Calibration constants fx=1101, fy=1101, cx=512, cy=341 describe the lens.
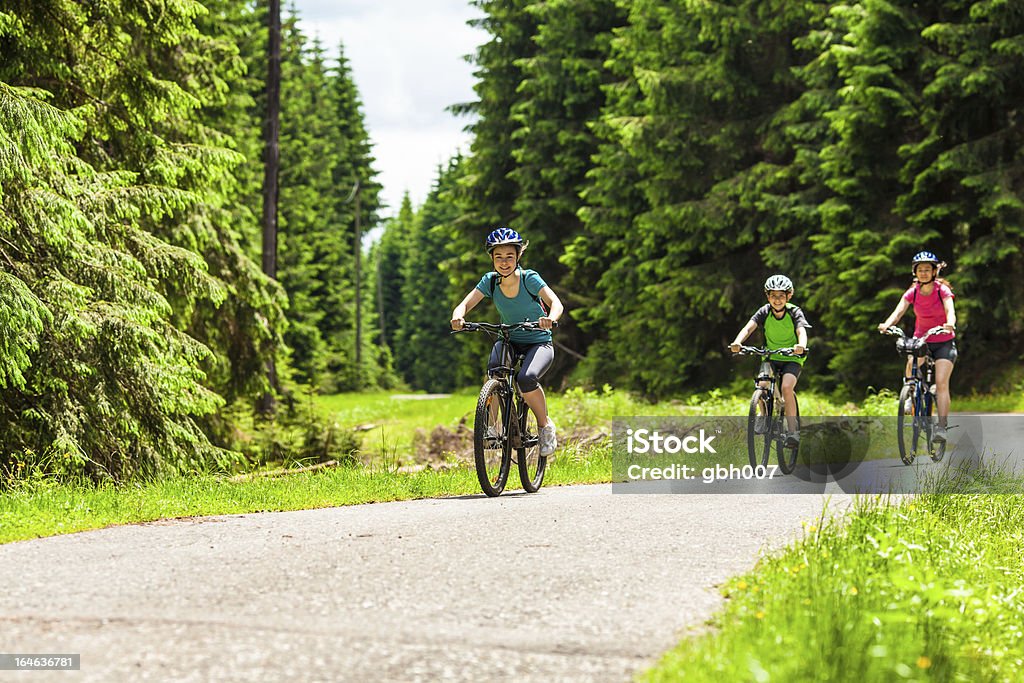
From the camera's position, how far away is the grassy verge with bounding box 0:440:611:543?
25.9ft

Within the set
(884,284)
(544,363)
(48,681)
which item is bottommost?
(48,681)

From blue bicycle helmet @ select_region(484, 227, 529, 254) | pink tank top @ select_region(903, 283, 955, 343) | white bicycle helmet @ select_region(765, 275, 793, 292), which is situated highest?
blue bicycle helmet @ select_region(484, 227, 529, 254)

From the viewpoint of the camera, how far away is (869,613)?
523 centimetres

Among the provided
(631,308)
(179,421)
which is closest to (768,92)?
(631,308)

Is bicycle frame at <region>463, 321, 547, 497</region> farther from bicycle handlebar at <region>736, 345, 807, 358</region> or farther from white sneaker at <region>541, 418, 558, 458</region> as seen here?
bicycle handlebar at <region>736, 345, 807, 358</region>

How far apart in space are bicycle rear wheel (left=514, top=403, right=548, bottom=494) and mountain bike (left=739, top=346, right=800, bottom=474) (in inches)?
104

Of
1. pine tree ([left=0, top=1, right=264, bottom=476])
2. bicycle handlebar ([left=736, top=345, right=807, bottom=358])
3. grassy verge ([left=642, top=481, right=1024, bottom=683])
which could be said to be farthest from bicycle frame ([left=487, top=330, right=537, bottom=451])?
pine tree ([left=0, top=1, right=264, bottom=476])

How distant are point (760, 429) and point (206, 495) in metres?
5.72

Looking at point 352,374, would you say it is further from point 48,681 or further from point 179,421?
point 48,681

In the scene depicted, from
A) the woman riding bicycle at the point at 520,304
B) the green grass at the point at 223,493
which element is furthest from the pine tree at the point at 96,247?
the woman riding bicycle at the point at 520,304

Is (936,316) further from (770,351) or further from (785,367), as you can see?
(770,351)

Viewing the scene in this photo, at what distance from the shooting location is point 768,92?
2681cm

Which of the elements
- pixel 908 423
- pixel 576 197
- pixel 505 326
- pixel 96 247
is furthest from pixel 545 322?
pixel 576 197

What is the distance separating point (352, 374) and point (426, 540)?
5006cm
